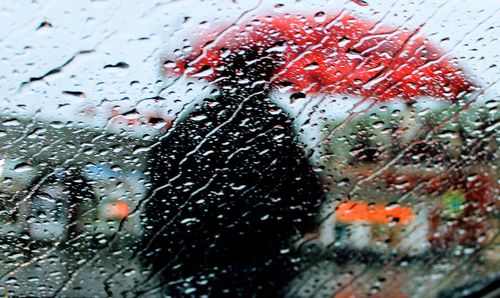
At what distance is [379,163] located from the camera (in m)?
2.97

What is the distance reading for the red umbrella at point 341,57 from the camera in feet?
8.24

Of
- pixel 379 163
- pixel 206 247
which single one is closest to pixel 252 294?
pixel 206 247

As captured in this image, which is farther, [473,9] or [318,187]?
[318,187]

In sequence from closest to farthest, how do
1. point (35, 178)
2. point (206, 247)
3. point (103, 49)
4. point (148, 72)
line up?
point (103, 49) → point (148, 72) → point (35, 178) → point (206, 247)

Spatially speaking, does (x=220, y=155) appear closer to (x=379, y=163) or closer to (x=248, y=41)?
(x=248, y=41)

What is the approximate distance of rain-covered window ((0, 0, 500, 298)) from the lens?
8.28 ft

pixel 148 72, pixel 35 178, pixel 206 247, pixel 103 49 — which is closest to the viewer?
pixel 103 49

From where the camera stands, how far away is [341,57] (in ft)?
8.89

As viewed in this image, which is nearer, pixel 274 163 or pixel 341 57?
pixel 341 57

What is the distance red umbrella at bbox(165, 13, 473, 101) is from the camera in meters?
2.51

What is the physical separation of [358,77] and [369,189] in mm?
607

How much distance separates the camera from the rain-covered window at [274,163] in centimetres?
252

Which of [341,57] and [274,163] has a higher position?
→ [341,57]

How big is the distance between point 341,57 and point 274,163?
2.00 ft
